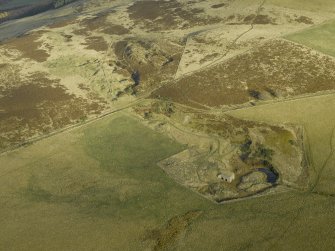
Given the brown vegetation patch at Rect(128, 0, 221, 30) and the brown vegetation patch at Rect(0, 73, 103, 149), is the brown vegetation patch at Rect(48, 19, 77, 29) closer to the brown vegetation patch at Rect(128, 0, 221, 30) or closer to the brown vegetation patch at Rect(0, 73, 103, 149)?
the brown vegetation patch at Rect(128, 0, 221, 30)

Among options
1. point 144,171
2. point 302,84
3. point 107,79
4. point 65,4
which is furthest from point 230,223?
point 65,4

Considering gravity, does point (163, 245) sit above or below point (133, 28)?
below

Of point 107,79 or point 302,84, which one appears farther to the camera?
point 107,79

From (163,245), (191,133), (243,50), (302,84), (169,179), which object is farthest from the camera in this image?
(243,50)

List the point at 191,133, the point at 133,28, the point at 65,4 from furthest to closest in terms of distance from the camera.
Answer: the point at 65,4, the point at 133,28, the point at 191,133

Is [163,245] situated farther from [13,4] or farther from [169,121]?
[13,4]

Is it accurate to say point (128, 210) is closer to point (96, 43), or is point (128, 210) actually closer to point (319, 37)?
point (96, 43)

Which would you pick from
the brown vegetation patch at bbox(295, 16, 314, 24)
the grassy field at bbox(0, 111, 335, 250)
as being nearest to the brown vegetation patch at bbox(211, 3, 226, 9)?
the brown vegetation patch at bbox(295, 16, 314, 24)
